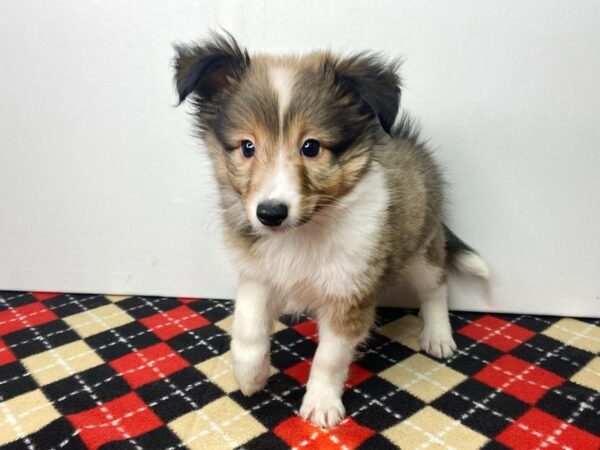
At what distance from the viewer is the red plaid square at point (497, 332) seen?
2.74 meters

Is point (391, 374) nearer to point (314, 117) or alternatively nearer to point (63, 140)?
point (314, 117)

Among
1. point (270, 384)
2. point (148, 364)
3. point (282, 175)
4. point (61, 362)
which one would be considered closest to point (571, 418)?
point (270, 384)

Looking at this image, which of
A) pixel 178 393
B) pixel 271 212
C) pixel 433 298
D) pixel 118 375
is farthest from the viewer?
pixel 433 298

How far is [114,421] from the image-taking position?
6.84 feet

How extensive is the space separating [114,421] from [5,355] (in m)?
0.84

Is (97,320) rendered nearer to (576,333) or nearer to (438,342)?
(438,342)

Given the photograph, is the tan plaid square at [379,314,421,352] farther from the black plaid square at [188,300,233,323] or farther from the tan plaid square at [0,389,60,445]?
the tan plaid square at [0,389,60,445]

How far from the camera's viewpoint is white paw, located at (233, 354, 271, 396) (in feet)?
7.09

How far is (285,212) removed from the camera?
1.68 meters

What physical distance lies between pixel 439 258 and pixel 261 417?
1213 mm

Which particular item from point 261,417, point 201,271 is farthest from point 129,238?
point 261,417

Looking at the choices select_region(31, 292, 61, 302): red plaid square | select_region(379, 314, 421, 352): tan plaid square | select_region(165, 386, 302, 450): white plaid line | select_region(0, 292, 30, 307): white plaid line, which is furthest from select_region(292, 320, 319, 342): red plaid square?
select_region(0, 292, 30, 307): white plaid line

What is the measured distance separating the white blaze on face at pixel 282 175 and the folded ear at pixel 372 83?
0.21m

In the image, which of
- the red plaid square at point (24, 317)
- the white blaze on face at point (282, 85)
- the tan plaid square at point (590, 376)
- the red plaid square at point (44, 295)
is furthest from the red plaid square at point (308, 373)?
the red plaid square at point (44, 295)
